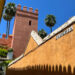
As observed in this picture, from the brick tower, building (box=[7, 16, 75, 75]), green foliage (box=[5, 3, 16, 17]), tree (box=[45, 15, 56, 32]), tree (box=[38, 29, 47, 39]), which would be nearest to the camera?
building (box=[7, 16, 75, 75])

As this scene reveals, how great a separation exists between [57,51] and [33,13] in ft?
83.4

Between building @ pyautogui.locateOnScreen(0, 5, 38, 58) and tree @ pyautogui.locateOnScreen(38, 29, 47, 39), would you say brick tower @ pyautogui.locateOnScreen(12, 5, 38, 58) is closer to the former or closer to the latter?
building @ pyautogui.locateOnScreen(0, 5, 38, 58)

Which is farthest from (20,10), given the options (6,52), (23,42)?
(6,52)

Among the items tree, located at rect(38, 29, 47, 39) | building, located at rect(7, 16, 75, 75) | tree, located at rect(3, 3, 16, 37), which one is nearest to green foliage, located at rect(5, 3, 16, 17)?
tree, located at rect(3, 3, 16, 37)

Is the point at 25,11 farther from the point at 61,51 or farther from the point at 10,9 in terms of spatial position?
the point at 61,51

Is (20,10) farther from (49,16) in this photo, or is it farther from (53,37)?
(53,37)

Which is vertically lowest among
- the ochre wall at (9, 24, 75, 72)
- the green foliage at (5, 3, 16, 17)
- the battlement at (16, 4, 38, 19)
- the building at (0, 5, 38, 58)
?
the ochre wall at (9, 24, 75, 72)

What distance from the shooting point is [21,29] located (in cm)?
2738

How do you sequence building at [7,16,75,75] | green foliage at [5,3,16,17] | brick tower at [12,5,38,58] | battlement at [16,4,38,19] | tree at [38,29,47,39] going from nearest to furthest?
building at [7,16,75,75] → brick tower at [12,5,38,58] → battlement at [16,4,38,19] → green foliage at [5,3,16,17] → tree at [38,29,47,39]

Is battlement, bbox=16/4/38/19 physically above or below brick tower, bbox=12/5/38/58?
above

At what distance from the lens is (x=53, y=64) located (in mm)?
4832

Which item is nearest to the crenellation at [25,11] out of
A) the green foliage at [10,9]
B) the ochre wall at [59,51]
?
the green foliage at [10,9]

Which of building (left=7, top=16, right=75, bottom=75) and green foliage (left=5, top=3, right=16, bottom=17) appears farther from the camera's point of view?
green foliage (left=5, top=3, right=16, bottom=17)

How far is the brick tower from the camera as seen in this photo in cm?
2588
